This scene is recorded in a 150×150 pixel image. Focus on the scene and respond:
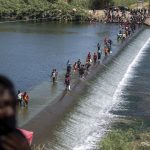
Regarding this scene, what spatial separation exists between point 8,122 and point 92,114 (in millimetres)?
23124

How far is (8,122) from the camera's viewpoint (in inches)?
70.6

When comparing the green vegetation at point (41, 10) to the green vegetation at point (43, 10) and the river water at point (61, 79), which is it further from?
the river water at point (61, 79)

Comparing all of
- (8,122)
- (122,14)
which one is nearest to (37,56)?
(8,122)

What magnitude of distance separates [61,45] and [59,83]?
97.0ft

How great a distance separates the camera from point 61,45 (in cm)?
5850

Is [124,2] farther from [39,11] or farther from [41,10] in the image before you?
[39,11]

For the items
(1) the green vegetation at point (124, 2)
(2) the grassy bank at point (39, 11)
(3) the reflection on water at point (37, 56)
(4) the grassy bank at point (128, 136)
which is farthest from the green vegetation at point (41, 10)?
(4) the grassy bank at point (128, 136)

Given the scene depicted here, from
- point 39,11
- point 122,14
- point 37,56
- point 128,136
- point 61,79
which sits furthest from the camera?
point 39,11

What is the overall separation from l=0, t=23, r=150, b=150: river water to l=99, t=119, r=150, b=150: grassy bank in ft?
2.55

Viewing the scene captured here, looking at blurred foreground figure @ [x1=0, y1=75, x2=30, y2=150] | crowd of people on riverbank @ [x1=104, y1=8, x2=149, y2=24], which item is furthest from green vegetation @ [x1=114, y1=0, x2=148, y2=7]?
blurred foreground figure @ [x1=0, y1=75, x2=30, y2=150]

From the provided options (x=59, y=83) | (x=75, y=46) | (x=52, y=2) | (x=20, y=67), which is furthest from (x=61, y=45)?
(x=52, y=2)

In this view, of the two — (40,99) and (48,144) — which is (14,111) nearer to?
(48,144)

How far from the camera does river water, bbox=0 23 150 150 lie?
20906 millimetres

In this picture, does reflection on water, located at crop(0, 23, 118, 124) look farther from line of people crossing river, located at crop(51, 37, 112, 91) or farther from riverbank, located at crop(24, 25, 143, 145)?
line of people crossing river, located at crop(51, 37, 112, 91)
